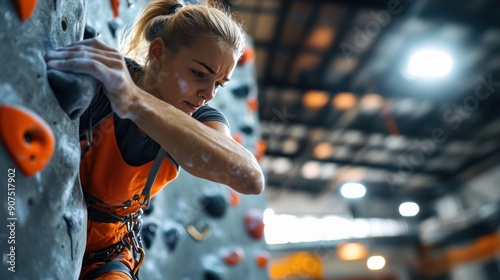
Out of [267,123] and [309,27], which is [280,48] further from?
[267,123]

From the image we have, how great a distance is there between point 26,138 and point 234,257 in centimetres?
225

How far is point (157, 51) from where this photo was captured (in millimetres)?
1075

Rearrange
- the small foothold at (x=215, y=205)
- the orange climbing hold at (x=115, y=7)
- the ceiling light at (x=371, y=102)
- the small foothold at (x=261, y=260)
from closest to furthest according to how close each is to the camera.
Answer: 1. the orange climbing hold at (x=115, y=7)
2. the small foothold at (x=215, y=205)
3. the small foothold at (x=261, y=260)
4. the ceiling light at (x=371, y=102)

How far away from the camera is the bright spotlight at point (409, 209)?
15.1m

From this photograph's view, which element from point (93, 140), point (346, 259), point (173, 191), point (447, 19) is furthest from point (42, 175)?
point (346, 259)

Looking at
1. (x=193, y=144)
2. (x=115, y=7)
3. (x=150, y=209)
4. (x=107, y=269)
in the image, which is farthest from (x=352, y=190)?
(x=193, y=144)

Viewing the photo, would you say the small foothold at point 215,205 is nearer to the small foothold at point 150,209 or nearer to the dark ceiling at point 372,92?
the small foothold at point 150,209

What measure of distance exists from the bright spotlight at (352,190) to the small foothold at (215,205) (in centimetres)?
1158

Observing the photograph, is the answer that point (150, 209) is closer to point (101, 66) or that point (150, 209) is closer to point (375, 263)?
point (101, 66)

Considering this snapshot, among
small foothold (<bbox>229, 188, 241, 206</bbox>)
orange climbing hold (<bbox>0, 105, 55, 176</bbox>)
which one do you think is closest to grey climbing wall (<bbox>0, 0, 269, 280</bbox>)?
orange climbing hold (<bbox>0, 105, 55, 176</bbox>)

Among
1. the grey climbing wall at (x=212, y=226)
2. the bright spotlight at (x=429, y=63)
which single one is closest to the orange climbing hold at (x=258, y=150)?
the grey climbing wall at (x=212, y=226)

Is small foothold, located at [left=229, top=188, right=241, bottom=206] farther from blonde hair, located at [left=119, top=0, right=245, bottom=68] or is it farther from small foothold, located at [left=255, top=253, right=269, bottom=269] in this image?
blonde hair, located at [left=119, top=0, right=245, bottom=68]

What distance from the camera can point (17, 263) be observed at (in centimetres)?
73

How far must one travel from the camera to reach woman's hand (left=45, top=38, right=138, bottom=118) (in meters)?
0.79
